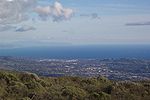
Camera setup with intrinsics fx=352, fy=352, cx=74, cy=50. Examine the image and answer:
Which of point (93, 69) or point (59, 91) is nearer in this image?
point (59, 91)

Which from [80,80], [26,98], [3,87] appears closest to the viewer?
[26,98]

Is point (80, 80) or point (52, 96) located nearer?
point (52, 96)

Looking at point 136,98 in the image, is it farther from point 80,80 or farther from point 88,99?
point 80,80

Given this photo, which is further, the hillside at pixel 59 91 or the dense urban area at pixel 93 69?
the dense urban area at pixel 93 69

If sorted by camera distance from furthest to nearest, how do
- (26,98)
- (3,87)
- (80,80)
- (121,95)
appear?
(80,80) → (3,87) → (121,95) → (26,98)

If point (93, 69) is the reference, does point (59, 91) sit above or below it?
above

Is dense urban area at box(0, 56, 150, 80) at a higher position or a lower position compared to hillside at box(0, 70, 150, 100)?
lower

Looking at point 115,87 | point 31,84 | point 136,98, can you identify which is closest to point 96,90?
→ point 115,87

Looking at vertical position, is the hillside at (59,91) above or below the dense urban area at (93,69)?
above

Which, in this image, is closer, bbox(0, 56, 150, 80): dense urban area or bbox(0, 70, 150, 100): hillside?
bbox(0, 70, 150, 100): hillside

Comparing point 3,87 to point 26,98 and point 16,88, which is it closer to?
point 16,88
